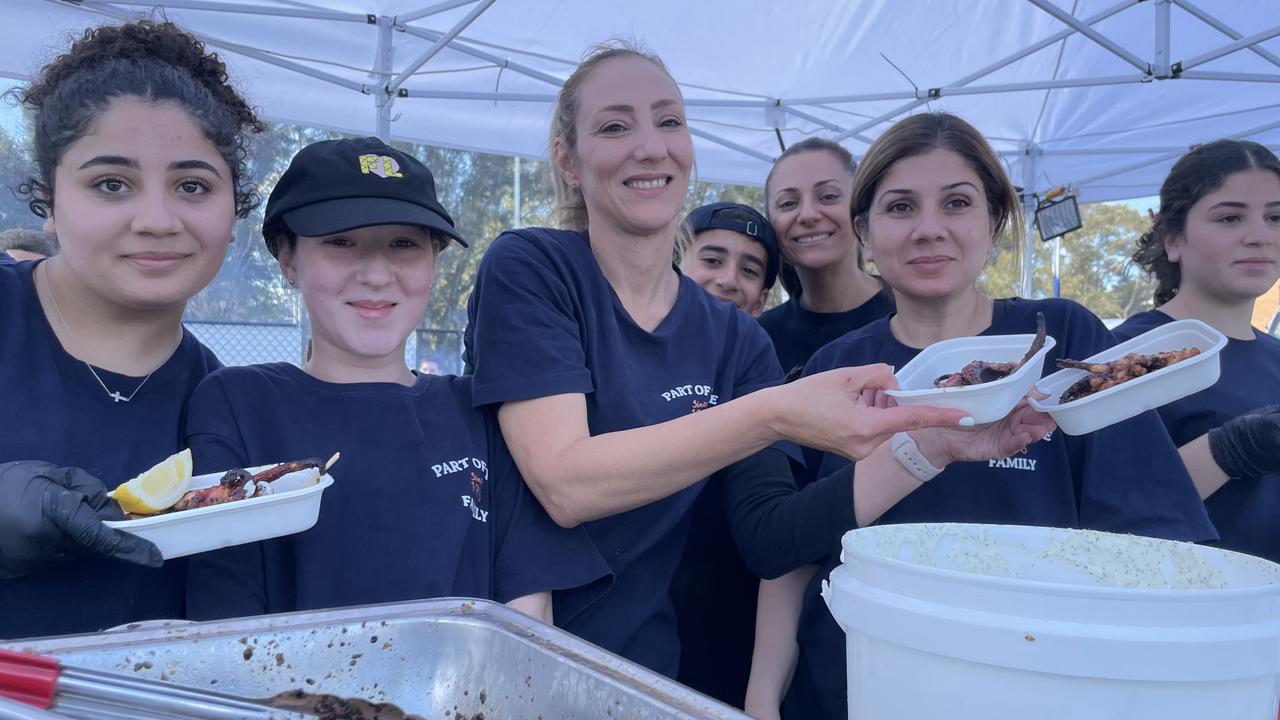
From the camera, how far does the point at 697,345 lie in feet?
6.54

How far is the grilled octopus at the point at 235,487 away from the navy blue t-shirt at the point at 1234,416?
2194 mm

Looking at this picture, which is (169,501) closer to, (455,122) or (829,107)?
(455,122)

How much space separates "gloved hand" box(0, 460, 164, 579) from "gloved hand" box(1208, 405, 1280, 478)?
2275 millimetres

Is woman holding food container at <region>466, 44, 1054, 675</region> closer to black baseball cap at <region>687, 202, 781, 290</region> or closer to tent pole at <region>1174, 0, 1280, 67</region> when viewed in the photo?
black baseball cap at <region>687, 202, 781, 290</region>

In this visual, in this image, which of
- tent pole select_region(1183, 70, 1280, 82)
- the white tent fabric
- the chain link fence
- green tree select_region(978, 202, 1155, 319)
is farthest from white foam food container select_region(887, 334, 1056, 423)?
green tree select_region(978, 202, 1155, 319)

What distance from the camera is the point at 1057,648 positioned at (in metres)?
0.78

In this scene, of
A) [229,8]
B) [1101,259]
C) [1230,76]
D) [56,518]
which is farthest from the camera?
[1101,259]

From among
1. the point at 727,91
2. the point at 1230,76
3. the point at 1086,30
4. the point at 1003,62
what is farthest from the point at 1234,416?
the point at 727,91

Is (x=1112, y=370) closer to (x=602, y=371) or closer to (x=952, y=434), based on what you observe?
(x=952, y=434)

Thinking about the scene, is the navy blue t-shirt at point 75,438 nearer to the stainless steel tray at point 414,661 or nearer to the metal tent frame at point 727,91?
the stainless steel tray at point 414,661

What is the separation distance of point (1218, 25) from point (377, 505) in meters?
6.21

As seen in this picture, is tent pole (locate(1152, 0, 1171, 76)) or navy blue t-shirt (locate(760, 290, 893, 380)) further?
tent pole (locate(1152, 0, 1171, 76))

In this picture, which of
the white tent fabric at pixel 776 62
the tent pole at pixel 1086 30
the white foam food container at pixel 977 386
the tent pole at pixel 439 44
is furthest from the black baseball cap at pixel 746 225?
the tent pole at pixel 1086 30

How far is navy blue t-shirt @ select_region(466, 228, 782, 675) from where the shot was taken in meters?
1.74
